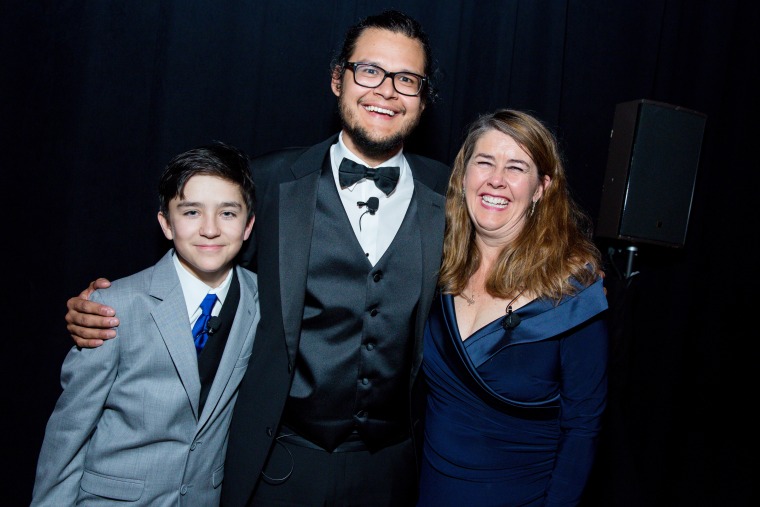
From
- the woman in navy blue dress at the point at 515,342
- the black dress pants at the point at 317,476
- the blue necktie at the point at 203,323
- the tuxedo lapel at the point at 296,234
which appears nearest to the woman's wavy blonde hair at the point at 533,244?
the woman in navy blue dress at the point at 515,342

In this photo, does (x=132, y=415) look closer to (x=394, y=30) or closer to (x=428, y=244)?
(x=428, y=244)

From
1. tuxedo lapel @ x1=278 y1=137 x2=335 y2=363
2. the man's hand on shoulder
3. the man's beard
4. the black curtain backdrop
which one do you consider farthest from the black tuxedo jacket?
the black curtain backdrop

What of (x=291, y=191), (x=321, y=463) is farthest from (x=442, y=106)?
(x=321, y=463)

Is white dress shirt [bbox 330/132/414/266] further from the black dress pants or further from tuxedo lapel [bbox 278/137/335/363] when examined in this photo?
the black dress pants

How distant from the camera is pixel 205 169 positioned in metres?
1.48

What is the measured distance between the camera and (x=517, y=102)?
2.46 m

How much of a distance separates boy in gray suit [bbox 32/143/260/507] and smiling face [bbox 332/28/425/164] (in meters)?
0.40

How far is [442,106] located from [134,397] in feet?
5.28

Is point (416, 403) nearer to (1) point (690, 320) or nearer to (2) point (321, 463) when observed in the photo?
(2) point (321, 463)

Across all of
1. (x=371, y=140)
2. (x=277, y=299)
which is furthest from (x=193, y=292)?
(x=371, y=140)

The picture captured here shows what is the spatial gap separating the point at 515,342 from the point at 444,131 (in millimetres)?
1159

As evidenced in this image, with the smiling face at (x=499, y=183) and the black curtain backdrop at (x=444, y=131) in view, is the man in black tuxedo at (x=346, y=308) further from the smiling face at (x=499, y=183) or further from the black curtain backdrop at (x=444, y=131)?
the black curtain backdrop at (x=444, y=131)

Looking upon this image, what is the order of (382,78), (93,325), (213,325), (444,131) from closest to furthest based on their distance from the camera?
(93,325), (213,325), (382,78), (444,131)

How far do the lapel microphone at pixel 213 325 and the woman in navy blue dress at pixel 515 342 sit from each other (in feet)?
1.89
